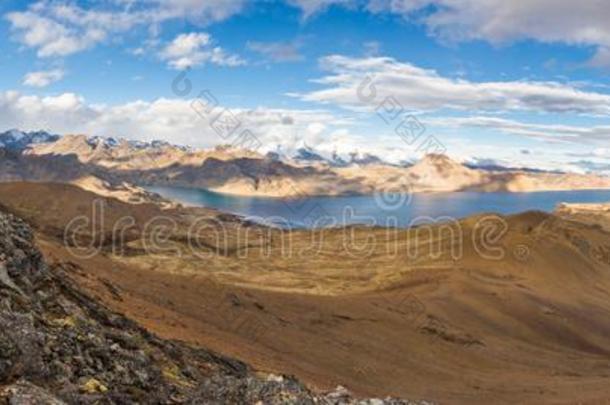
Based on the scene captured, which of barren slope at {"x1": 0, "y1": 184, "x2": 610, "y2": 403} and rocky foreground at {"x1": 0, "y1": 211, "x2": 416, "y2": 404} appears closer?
rocky foreground at {"x1": 0, "y1": 211, "x2": 416, "y2": 404}

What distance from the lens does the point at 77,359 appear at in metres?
8.67

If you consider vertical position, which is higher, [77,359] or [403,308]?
[77,359]

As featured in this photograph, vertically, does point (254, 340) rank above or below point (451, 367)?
above

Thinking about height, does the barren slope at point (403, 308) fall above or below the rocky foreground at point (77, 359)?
below

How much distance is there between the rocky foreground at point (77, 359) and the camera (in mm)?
7543

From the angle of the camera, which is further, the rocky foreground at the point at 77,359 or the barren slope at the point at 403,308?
the barren slope at the point at 403,308

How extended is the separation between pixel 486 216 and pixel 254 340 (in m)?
46.6

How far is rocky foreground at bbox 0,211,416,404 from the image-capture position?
297 inches

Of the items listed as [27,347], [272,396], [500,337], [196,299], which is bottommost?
[500,337]

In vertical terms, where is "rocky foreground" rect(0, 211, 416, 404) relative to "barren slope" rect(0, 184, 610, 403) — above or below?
above

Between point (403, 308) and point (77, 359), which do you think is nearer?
point (77, 359)

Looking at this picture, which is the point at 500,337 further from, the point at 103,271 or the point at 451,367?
the point at 103,271

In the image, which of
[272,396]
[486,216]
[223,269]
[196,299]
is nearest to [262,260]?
[223,269]

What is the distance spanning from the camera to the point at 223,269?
54156 millimetres
